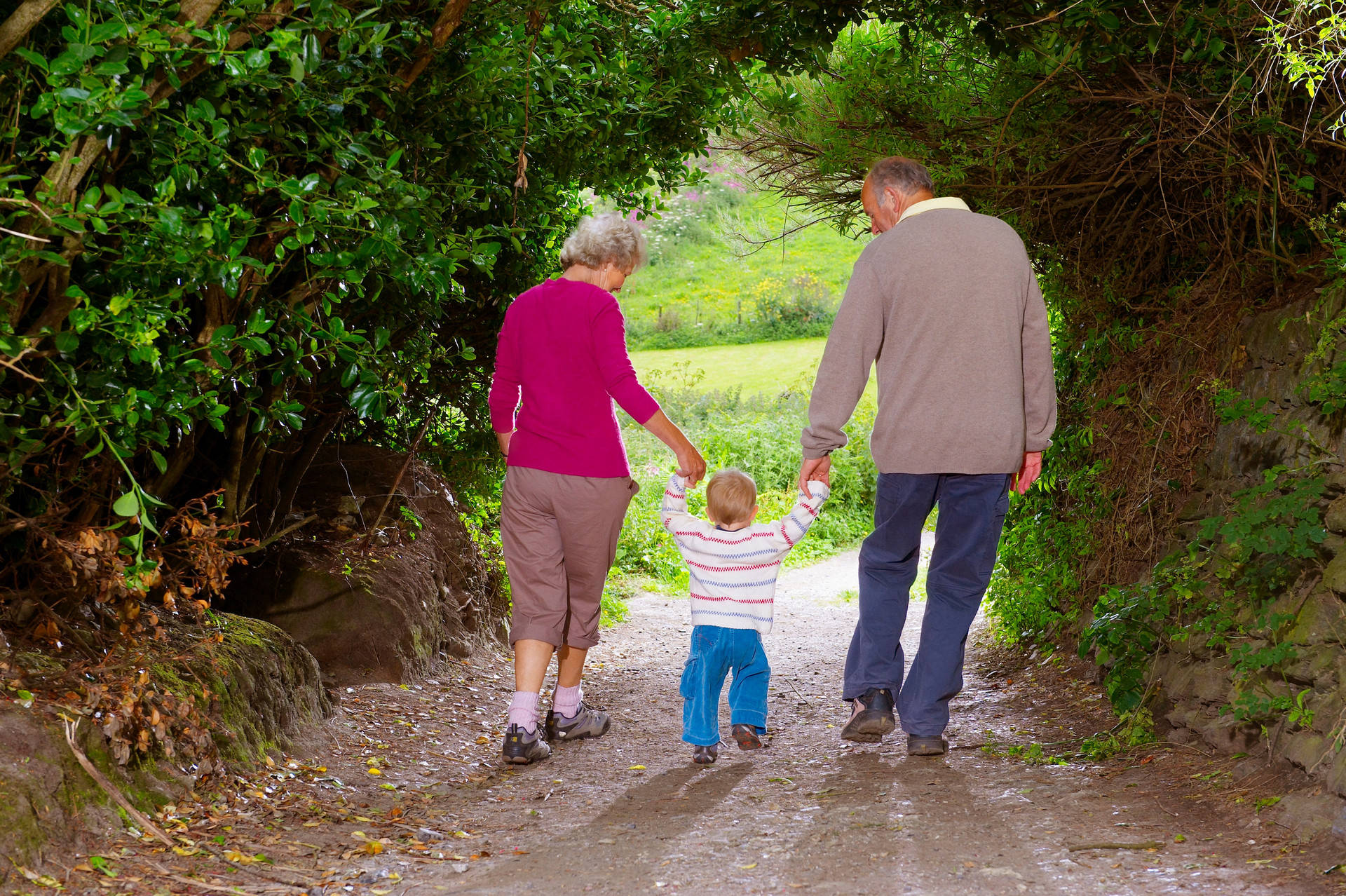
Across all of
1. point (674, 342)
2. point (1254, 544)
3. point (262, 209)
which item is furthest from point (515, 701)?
point (674, 342)

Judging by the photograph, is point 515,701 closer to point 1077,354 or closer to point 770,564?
point 770,564

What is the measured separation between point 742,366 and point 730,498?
1789 cm

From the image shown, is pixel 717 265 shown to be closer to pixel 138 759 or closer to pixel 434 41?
pixel 434 41

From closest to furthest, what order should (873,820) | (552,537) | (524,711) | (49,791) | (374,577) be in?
(49,791), (873,820), (524,711), (552,537), (374,577)

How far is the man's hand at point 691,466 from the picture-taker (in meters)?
4.00

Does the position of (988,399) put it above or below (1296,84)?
below

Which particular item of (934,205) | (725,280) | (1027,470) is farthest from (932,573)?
(725,280)

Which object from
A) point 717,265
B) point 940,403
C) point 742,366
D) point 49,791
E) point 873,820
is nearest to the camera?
point 49,791

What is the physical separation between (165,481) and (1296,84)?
435 centimetres

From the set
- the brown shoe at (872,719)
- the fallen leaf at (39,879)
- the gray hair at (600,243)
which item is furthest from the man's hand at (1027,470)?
the fallen leaf at (39,879)

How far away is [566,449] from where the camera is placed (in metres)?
4.12

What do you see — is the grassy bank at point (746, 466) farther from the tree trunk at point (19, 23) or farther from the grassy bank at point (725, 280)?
the tree trunk at point (19, 23)

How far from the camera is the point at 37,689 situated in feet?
9.70

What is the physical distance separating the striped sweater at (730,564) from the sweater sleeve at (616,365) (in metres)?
0.29
